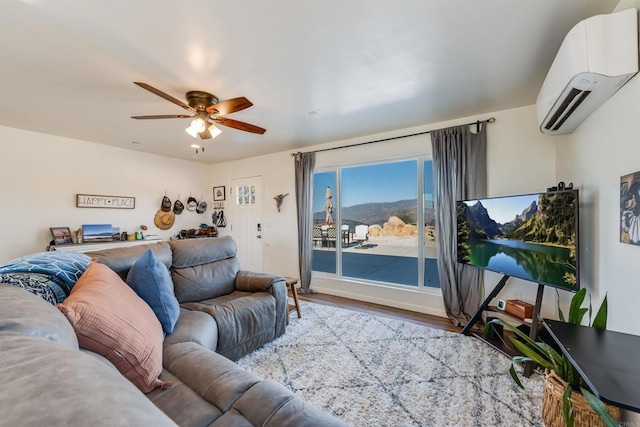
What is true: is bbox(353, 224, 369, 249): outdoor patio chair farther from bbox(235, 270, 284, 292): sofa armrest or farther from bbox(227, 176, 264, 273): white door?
bbox(227, 176, 264, 273): white door

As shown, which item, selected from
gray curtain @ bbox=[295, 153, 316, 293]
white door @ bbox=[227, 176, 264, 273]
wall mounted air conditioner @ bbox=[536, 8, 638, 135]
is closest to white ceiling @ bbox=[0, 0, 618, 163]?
wall mounted air conditioner @ bbox=[536, 8, 638, 135]

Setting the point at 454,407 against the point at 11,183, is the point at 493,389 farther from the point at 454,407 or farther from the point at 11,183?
the point at 11,183

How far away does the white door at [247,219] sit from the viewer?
5059mm

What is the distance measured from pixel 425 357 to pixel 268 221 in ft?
11.2

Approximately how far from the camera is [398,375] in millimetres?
2033

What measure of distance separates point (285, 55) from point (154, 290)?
185cm

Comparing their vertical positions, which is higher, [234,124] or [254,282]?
[234,124]

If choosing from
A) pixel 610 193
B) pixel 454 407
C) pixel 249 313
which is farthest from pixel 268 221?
pixel 610 193

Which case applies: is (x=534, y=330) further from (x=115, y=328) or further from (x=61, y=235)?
(x=61, y=235)

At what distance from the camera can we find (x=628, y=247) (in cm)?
148

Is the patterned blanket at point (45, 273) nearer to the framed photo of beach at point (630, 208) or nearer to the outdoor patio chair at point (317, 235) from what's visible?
the framed photo of beach at point (630, 208)

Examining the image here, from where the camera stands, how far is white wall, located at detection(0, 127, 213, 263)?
3410 mm

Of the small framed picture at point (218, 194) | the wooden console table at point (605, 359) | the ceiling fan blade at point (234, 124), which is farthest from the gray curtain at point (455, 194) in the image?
the small framed picture at point (218, 194)

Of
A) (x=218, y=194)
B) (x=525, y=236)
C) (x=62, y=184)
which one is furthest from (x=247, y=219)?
(x=525, y=236)
